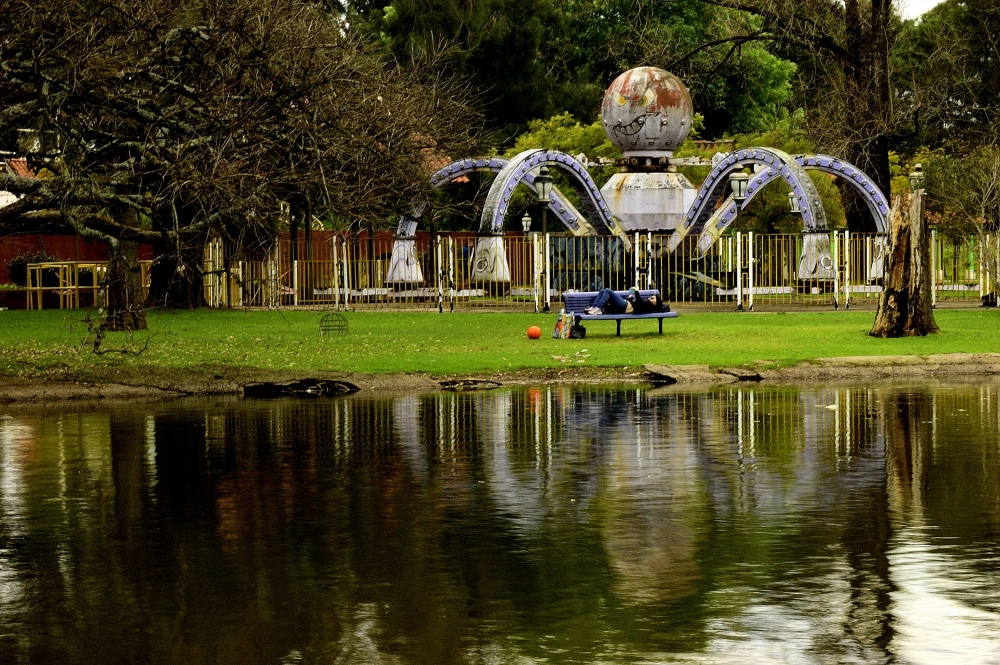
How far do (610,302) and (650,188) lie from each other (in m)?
18.6

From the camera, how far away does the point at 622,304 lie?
29906mm

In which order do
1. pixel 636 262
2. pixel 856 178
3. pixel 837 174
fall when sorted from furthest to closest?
pixel 837 174 < pixel 856 178 < pixel 636 262

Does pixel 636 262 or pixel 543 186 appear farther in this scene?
pixel 543 186

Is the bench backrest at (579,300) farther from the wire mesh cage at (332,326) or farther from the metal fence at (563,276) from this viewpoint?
the metal fence at (563,276)

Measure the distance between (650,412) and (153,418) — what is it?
Answer: 5.65m

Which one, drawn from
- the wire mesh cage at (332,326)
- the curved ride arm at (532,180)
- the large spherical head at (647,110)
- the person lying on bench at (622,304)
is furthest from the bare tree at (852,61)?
the person lying on bench at (622,304)

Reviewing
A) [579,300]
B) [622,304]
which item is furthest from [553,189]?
[622,304]

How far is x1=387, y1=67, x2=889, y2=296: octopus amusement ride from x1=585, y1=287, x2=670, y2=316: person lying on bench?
11.6 m

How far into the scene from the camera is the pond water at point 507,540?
322 inches

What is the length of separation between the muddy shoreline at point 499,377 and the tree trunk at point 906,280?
11.6ft

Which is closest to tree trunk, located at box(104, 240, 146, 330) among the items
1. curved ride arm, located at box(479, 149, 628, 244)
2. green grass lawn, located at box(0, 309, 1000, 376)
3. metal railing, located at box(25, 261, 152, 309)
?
green grass lawn, located at box(0, 309, 1000, 376)

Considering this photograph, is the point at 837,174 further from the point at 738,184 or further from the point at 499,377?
the point at 499,377

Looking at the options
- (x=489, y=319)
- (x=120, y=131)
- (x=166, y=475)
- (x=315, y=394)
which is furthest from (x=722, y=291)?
(x=166, y=475)

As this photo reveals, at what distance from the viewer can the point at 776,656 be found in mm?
7734
